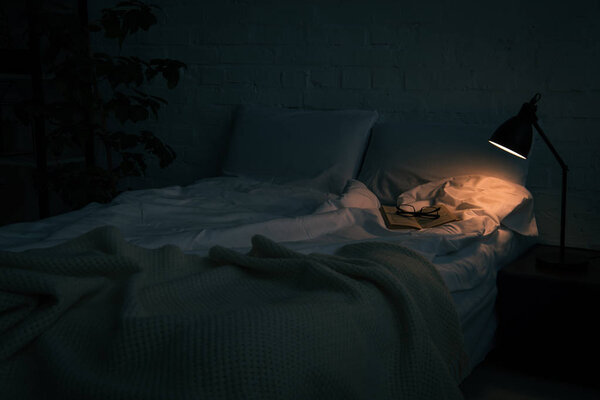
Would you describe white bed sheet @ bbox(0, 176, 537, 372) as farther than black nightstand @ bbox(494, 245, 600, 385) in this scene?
No

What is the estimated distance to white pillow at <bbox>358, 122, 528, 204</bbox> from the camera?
7.65 feet

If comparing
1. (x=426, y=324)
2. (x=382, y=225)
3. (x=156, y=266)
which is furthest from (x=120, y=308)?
(x=382, y=225)

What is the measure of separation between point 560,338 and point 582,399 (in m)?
0.20

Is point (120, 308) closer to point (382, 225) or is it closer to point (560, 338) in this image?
point (382, 225)

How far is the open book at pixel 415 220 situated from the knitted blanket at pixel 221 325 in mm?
480

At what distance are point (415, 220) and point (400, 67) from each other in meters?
1.09

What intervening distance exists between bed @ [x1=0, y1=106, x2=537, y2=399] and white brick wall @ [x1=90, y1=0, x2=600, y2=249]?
1.21 ft

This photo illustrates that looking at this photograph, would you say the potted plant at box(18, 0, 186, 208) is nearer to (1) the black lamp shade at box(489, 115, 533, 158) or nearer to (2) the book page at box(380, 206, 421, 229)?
(2) the book page at box(380, 206, 421, 229)

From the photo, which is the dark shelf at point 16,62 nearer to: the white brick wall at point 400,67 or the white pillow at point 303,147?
the white brick wall at point 400,67

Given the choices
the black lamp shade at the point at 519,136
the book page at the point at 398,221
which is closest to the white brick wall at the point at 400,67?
the black lamp shade at the point at 519,136

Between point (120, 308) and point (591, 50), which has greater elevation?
point (591, 50)

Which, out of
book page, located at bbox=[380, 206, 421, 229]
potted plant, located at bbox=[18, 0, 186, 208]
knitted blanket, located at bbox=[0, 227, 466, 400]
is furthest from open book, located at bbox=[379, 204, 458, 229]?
potted plant, located at bbox=[18, 0, 186, 208]

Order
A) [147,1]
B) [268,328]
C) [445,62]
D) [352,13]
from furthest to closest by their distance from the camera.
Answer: [147,1] < [352,13] < [445,62] < [268,328]

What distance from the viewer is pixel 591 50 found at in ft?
7.92
